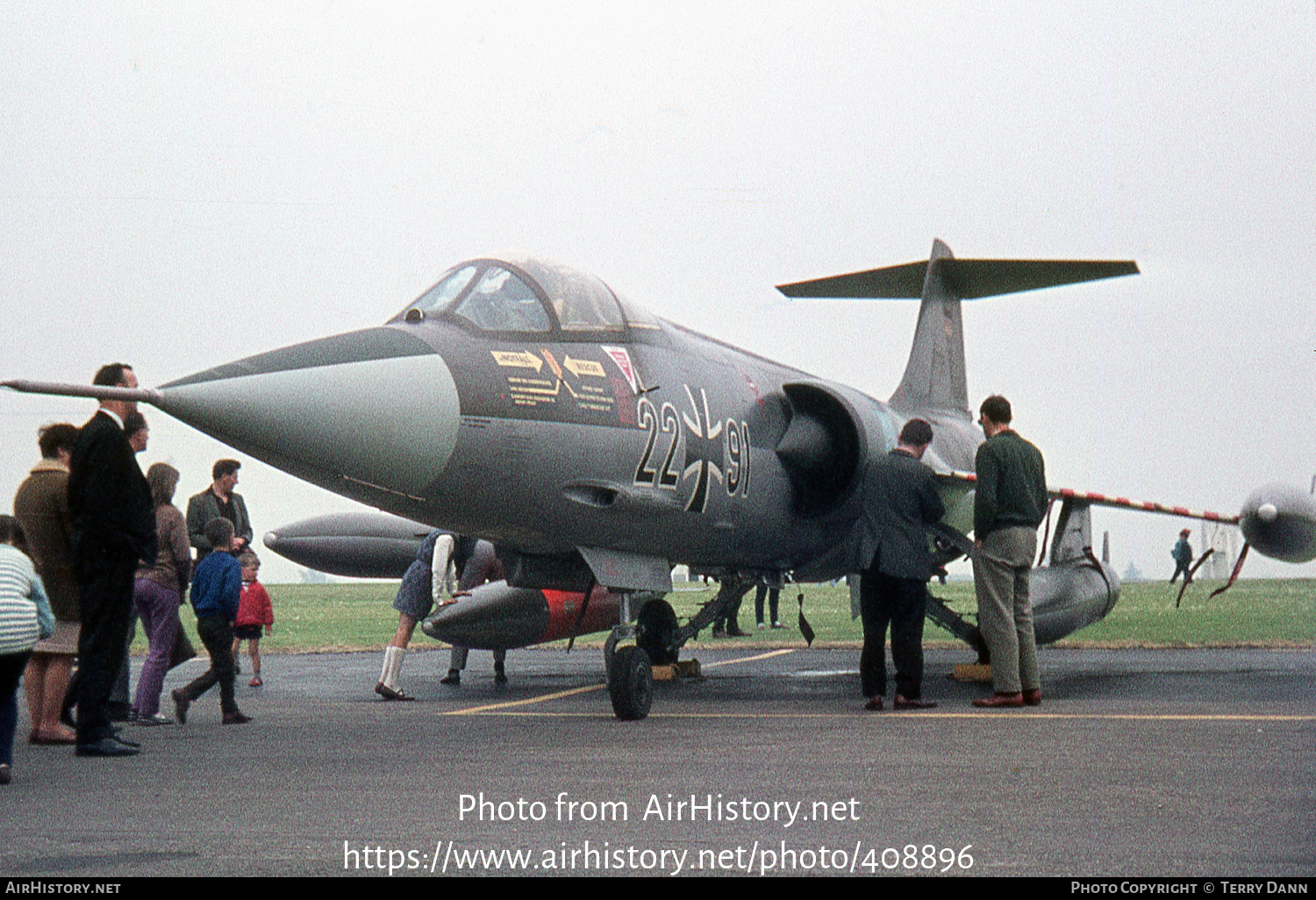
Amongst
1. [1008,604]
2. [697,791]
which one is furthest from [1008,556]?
[697,791]

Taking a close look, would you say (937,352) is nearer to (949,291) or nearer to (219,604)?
(949,291)

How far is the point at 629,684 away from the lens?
26.0ft

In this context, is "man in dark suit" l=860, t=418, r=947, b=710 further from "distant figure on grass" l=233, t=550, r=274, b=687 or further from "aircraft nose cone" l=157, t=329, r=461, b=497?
"distant figure on grass" l=233, t=550, r=274, b=687

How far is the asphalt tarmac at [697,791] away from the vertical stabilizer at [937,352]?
617cm

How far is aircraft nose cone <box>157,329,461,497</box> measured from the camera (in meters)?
5.94

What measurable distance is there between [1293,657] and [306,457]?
10835 millimetres

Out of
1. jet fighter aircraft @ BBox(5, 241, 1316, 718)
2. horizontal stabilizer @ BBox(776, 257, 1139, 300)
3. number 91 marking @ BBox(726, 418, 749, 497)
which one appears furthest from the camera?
horizontal stabilizer @ BBox(776, 257, 1139, 300)

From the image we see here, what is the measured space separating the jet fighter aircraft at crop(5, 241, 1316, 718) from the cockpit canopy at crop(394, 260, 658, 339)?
14 millimetres

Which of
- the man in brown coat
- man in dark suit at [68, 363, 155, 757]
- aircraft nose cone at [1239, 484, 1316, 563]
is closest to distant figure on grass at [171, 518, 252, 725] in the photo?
the man in brown coat

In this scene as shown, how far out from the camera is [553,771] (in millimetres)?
5578

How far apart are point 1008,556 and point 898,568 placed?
74 centimetres

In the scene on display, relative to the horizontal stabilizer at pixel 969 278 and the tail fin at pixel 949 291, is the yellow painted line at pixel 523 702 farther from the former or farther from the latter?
the horizontal stabilizer at pixel 969 278

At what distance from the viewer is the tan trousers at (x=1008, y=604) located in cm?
862

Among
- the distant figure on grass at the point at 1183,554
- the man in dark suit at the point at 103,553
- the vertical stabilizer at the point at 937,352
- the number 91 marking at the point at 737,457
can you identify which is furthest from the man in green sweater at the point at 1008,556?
the distant figure on grass at the point at 1183,554
